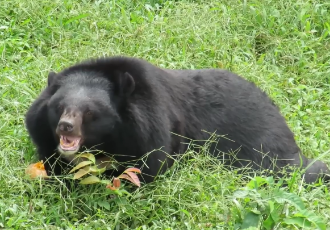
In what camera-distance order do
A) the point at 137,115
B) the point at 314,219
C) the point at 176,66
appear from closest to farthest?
the point at 314,219 < the point at 137,115 < the point at 176,66

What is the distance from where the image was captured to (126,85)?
527cm

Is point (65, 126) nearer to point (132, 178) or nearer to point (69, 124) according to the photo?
point (69, 124)

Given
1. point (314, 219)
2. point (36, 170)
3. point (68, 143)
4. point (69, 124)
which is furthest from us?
point (36, 170)

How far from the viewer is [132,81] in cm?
525

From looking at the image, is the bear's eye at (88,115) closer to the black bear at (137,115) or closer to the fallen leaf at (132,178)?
the black bear at (137,115)

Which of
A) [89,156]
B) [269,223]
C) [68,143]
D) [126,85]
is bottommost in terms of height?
[269,223]

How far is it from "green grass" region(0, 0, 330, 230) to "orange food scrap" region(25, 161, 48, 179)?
6cm

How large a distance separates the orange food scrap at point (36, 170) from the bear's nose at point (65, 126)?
0.45 m

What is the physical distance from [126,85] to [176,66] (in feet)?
7.41

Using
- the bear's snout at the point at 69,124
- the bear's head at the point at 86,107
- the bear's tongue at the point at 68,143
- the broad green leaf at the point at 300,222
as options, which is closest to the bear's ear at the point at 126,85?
the bear's head at the point at 86,107

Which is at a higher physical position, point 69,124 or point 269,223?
point 69,124

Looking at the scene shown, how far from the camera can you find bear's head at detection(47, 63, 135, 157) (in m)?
5.08

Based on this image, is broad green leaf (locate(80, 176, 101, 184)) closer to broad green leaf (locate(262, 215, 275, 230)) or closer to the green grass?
the green grass

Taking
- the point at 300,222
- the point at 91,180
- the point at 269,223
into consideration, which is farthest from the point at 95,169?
the point at 300,222
